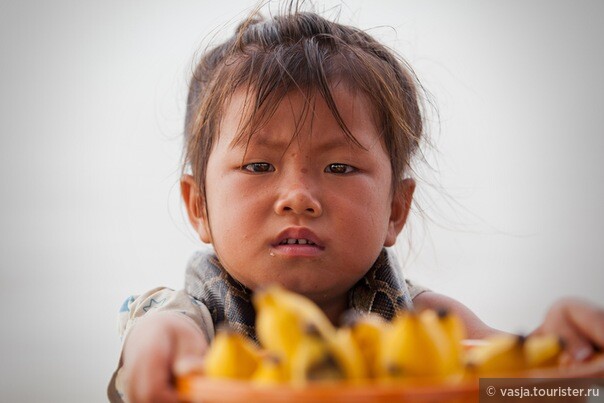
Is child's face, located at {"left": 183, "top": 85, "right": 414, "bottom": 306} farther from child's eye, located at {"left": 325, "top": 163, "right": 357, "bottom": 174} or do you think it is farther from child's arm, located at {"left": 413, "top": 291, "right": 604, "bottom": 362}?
child's arm, located at {"left": 413, "top": 291, "right": 604, "bottom": 362}

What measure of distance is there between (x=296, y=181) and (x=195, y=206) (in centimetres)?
45

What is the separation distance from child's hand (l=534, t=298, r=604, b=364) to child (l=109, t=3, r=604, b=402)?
56cm

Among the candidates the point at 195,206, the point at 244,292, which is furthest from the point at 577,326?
the point at 195,206

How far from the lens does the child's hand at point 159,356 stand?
3.08 feet

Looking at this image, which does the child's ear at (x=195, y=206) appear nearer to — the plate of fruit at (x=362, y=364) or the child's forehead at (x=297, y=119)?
the child's forehead at (x=297, y=119)

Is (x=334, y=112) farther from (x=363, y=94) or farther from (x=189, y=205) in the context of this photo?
(x=189, y=205)

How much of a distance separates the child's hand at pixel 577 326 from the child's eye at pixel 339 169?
24.8 inches

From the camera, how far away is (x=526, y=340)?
89cm

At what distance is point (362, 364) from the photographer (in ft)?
2.68

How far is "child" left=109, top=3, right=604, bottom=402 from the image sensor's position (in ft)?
5.12

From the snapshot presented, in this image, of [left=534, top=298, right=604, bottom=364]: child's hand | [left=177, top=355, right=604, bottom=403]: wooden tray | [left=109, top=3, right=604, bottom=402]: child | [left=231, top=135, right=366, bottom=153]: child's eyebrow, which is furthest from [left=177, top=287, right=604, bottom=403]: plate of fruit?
[left=231, top=135, right=366, bottom=153]: child's eyebrow

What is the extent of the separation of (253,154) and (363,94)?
33 cm

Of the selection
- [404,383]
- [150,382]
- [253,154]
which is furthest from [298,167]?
[404,383]

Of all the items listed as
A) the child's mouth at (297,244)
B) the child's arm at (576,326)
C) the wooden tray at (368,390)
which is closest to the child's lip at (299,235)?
the child's mouth at (297,244)
